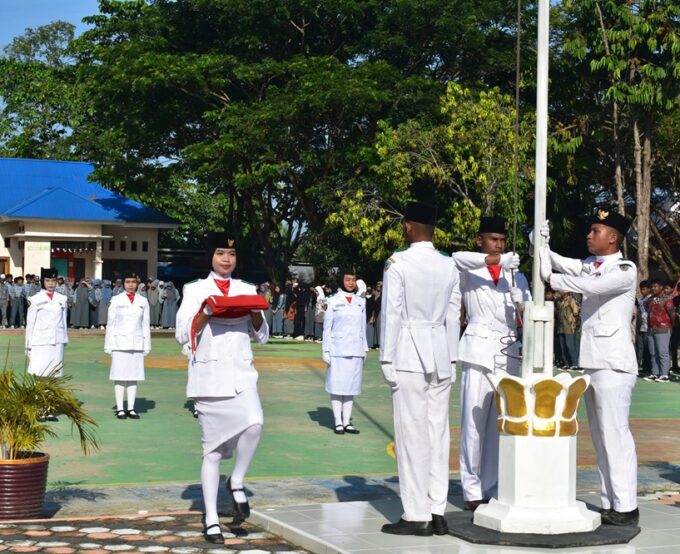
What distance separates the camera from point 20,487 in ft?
29.7

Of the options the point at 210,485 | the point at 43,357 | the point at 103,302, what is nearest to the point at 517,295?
the point at 210,485

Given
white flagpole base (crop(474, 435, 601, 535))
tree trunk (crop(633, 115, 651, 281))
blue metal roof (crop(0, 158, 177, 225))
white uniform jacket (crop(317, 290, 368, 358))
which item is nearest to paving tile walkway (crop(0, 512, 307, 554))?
white flagpole base (crop(474, 435, 601, 535))

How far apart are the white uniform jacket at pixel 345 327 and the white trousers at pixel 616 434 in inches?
272

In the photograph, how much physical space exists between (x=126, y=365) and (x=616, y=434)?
902 cm

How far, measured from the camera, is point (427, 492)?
826 cm

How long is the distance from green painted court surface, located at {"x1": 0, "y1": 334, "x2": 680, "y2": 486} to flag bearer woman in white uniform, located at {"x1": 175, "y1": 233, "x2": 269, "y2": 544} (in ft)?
8.46

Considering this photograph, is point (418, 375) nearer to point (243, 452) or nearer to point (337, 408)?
point (243, 452)

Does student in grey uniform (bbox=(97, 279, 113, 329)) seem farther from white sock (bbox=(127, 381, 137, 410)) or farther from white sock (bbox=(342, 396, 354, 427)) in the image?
white sock (bbox=(342, 396, 354, 427))

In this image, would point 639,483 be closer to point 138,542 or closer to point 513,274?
point 513,274

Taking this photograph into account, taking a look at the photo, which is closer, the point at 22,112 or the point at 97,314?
the point at 97,314

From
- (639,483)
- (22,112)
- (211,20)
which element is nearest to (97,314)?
(211,20)

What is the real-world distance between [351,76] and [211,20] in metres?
6.26

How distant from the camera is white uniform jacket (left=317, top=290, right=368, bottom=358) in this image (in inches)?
606

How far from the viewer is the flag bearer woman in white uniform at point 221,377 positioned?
28.5ft
